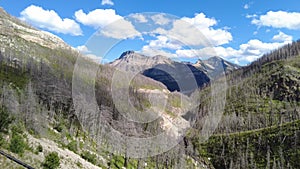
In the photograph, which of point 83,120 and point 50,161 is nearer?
point 50,161

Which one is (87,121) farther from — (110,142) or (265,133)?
(265,133)

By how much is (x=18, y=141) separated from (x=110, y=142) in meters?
44.3

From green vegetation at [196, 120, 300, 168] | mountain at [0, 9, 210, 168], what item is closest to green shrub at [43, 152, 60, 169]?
mountain at [0, 9, 210, 168]

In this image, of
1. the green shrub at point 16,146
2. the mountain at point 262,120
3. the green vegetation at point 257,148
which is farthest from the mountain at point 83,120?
the mountain at point 262,120

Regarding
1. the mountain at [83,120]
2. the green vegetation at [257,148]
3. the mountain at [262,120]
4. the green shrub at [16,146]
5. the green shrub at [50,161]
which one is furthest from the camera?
the mountain at [262,120]

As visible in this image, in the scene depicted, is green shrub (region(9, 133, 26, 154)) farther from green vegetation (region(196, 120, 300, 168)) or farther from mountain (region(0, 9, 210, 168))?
green vegetation (region(196, 120, 300, 168))

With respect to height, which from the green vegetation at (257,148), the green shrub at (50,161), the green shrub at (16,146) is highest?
the green shrub at (16,146)

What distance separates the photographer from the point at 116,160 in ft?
172

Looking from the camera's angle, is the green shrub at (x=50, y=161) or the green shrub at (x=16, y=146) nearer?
the green shrub at (x=16, y=146)

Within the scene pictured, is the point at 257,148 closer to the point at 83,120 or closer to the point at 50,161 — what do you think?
the point at 83,120

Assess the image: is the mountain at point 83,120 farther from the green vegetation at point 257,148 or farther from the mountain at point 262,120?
the mountain at point 262,120

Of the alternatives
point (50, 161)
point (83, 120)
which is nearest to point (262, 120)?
point (83, 120)

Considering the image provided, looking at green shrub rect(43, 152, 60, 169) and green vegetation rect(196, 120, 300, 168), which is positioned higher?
green shrub rect(43, 152, 60, 169)

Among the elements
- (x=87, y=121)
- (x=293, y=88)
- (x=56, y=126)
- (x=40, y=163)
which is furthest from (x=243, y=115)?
(x=40, y=163)
